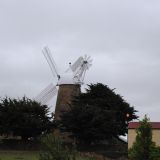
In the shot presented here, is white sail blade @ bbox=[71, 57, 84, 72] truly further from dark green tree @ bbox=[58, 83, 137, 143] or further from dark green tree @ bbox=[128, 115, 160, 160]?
dark green tree @ bbox=[128, 115, 160, 160]

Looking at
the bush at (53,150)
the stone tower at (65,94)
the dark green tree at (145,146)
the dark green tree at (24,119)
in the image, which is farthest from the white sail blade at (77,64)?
the bush at (53,150)

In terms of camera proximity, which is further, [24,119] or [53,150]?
[24,119]

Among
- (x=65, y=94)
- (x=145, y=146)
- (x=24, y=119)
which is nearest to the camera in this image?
(x=145, y=146)

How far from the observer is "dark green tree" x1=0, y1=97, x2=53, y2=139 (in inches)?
1847

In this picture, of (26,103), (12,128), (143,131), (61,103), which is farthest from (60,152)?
(61,103)

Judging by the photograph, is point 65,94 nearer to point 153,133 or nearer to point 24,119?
point 24,119

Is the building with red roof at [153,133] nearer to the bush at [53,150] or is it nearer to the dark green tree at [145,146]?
the dark green tree at [145,146]

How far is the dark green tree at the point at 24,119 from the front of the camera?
154 feet

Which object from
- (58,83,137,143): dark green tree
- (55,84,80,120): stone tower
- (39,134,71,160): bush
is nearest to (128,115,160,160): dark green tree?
(39,134,71,160): bush

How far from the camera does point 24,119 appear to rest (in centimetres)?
4731

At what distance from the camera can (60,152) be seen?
11211 mm

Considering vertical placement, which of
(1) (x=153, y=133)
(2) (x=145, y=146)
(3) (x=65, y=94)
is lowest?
(2) (x=145, y=146)

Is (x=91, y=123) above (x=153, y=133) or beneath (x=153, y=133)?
above

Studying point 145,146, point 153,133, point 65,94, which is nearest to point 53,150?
point 145,146
